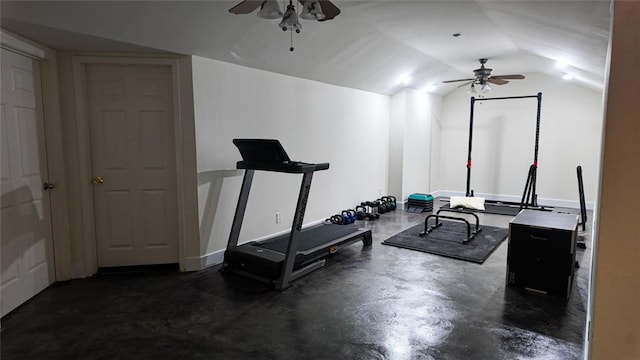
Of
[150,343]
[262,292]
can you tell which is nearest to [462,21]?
[262,292]

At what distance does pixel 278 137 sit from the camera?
505 cm

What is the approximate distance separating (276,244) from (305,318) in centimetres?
134

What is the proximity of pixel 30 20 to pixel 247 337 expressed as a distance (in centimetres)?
290

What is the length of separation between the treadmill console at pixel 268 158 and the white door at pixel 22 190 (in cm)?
182

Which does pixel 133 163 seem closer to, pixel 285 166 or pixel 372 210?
pixel 285 166

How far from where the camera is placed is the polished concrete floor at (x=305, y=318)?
8.71 ft

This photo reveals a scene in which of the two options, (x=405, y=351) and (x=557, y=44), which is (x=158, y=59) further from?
(x=557, y=44)

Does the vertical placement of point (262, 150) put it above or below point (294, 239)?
above

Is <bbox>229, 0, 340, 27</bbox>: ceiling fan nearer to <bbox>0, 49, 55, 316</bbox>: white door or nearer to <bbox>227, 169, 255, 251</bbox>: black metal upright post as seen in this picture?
<bbox>227, 169, 255, 251</bbox>: black metal upright post

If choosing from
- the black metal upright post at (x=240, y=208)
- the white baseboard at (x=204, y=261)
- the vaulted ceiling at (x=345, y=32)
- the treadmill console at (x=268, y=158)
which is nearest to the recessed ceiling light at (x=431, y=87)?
the vaulted ceiling at (x=345, y=32)

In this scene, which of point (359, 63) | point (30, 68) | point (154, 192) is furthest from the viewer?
point (359, 63)

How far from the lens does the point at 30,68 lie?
343cm

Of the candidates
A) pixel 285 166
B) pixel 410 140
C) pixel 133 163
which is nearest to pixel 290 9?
pixel 285 166

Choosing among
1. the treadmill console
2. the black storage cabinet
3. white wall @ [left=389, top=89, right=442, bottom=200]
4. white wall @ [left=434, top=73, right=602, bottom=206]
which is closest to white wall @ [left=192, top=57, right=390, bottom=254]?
white wall @ [left=389, top=89, right=442, bottom=200]
